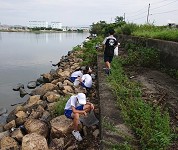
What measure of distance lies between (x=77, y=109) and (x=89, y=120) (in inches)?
17.6

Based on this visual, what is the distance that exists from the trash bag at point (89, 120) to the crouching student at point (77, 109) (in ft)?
0.59

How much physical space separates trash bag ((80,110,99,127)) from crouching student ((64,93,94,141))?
18cm

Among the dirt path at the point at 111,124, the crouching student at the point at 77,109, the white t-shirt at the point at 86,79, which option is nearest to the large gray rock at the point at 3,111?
the white t-shirt at the point at 86,79

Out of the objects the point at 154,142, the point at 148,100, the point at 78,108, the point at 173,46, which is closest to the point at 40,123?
the point at 78,108

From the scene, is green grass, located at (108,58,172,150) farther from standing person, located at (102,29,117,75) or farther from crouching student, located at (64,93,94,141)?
standing person, located at (102,29,117,75)

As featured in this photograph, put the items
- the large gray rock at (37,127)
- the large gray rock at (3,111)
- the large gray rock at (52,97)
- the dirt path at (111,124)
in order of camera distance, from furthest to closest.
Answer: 1. the large gray rock at (3,111)
2. the large gray rock at (52,97)
3. the large gray rock at (37,127)
4. the dirt path at (111,124)

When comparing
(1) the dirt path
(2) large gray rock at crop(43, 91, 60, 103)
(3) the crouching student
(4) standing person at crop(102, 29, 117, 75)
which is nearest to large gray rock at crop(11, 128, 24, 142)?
(3) the crouching student

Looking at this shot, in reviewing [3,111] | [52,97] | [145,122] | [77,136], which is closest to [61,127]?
[77,136]

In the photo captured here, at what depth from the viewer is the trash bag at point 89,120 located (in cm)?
515

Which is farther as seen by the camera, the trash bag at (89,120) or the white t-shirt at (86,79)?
the white t-shirt at (86,79)

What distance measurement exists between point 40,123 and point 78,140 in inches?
54.0

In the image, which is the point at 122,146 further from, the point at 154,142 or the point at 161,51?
the point at 161,51

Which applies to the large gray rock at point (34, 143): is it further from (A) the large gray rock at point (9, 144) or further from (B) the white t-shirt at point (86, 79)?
(B) the white t-shirt at point (86, 79)

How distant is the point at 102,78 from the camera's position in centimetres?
773
